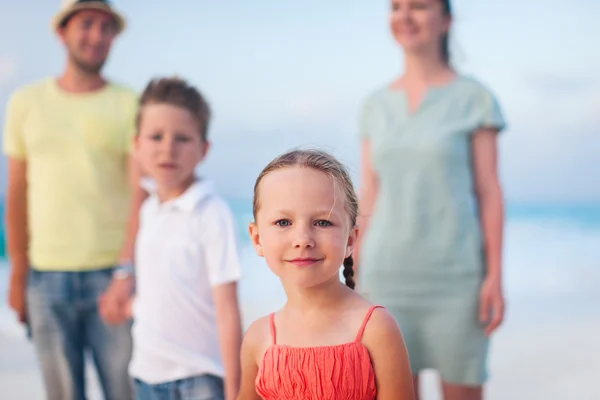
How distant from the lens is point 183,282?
103 inches

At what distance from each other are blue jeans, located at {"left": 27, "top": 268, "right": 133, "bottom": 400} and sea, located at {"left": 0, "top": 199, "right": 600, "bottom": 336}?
1.74 m

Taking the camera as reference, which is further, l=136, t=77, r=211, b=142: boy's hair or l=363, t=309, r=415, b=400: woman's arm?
l=136, t=77, r=211, b=142: boy's hair

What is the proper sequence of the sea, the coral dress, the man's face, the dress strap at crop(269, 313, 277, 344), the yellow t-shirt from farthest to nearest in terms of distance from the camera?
1. the sea
2. the man's face
3. the yellow t-shirt
4. the dress strap at crop(269, 313, 277, 344)
5. the coral dress

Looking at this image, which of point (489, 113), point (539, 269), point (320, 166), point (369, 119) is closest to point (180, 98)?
point (369, 119)

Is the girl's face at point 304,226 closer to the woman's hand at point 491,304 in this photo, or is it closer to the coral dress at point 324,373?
the coral dress at point 324,373

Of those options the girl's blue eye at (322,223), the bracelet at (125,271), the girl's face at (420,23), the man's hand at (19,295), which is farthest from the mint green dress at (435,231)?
the man's hand at (19,295)

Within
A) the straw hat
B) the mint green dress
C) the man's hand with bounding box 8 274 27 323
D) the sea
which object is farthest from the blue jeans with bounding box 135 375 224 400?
the sea

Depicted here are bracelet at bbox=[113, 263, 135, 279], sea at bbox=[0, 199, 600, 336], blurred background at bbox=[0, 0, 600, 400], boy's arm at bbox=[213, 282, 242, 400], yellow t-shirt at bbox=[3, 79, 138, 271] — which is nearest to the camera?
boy's arm at bbox=[213, 282, 242, 400]

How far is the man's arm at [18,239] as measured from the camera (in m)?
3.38

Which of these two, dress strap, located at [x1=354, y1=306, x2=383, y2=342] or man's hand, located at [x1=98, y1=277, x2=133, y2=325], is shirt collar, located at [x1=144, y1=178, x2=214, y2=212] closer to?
man's hand, located at [x1=98, y1=277, x2=133, y2=325]

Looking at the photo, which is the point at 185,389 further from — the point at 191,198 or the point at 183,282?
the point at 191,198

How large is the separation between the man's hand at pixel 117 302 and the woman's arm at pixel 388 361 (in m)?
1.71

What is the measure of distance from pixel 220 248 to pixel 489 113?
107 cm

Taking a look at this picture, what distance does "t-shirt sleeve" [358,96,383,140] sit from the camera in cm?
301
